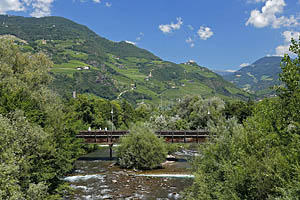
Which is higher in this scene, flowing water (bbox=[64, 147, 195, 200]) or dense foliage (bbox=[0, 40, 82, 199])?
dense foliage (bbox=[0, 40, 82, 199])

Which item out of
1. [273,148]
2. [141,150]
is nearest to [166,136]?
[141,150]

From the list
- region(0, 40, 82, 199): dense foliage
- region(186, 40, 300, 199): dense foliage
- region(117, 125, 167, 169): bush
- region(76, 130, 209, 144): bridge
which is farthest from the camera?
region(76, 130, 209, 144): bridge

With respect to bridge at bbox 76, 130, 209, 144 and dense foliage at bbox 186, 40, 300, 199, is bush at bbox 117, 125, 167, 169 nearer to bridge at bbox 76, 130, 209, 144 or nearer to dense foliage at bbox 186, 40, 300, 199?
bridge at bbox 76, 130, 209, 144

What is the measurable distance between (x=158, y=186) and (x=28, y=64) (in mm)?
25734

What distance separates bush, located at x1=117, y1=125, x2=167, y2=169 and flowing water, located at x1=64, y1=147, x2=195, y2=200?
1.50m

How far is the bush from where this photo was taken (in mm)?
43719

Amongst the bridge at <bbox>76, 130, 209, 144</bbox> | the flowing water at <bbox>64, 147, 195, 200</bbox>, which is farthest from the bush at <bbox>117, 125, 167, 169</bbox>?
the bridge at <bbox>76, 130, 209, 144</bbox>

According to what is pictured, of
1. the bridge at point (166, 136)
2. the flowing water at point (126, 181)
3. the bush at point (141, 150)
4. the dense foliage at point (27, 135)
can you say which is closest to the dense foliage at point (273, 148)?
the flowing water at point (126, 181)

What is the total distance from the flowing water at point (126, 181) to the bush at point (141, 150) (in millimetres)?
1497

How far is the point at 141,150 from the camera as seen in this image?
143 feet

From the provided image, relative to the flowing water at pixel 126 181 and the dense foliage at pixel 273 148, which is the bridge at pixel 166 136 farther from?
the dense foliage at pixel 273 148

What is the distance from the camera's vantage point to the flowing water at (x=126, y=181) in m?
30.8

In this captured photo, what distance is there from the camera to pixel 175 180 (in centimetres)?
3681

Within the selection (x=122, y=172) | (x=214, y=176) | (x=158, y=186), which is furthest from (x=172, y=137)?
(x=214, y=176)
